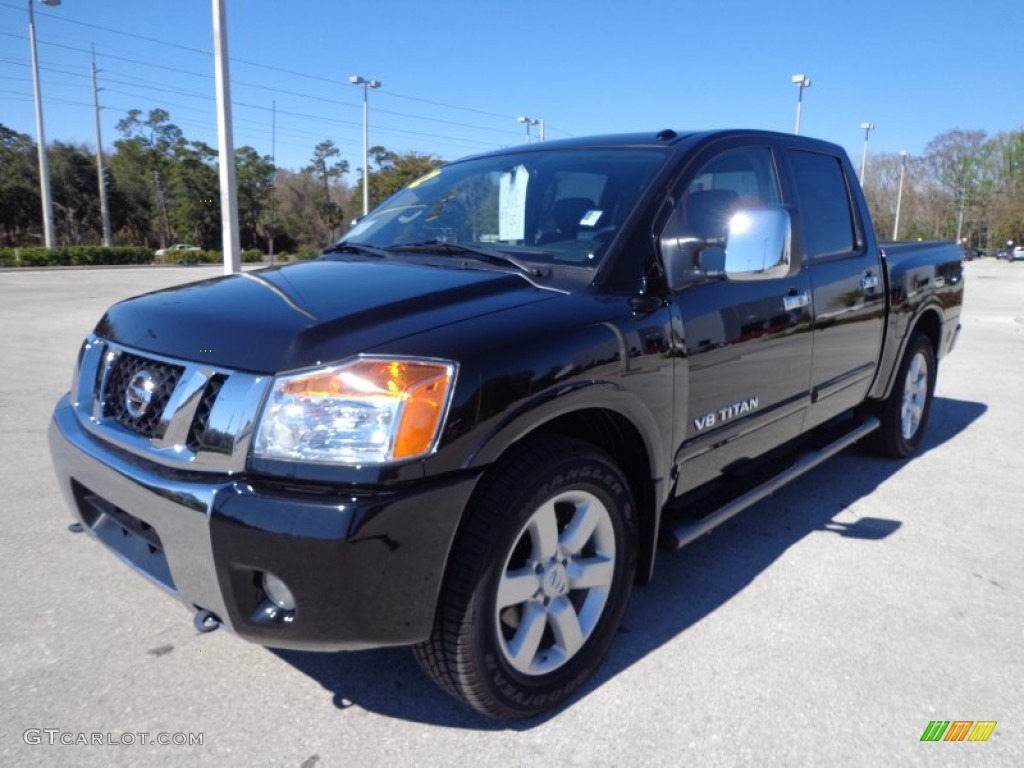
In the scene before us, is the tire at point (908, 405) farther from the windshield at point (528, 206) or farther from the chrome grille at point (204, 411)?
the chrome grille at point (204, 411)

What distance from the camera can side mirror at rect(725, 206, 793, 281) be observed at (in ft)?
8.32

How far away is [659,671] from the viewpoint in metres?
2.50

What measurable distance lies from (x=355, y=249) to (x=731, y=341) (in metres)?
1.61

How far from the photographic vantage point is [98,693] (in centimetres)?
233

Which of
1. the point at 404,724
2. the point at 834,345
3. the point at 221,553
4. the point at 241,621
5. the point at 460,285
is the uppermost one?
the point at 460,285

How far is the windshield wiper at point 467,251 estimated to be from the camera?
2557 mm

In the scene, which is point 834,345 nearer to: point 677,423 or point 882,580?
point 882,580

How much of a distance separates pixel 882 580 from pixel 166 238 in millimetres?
66172

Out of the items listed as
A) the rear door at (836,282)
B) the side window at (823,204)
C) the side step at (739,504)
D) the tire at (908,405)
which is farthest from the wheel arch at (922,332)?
the side window at (823,204)

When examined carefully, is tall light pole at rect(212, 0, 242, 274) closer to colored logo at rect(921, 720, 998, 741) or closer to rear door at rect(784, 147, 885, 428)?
rear door at rect(784, 147, 885, 428)

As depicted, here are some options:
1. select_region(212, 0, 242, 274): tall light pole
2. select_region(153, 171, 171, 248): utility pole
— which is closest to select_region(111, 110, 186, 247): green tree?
select_region(153, 171, 171, 248): utility pole

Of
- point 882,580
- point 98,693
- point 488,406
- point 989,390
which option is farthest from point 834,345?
point 989,390

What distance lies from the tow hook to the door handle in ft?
8.12

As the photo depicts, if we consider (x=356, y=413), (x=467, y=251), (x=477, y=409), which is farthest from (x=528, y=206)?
(x=356, y=413)
